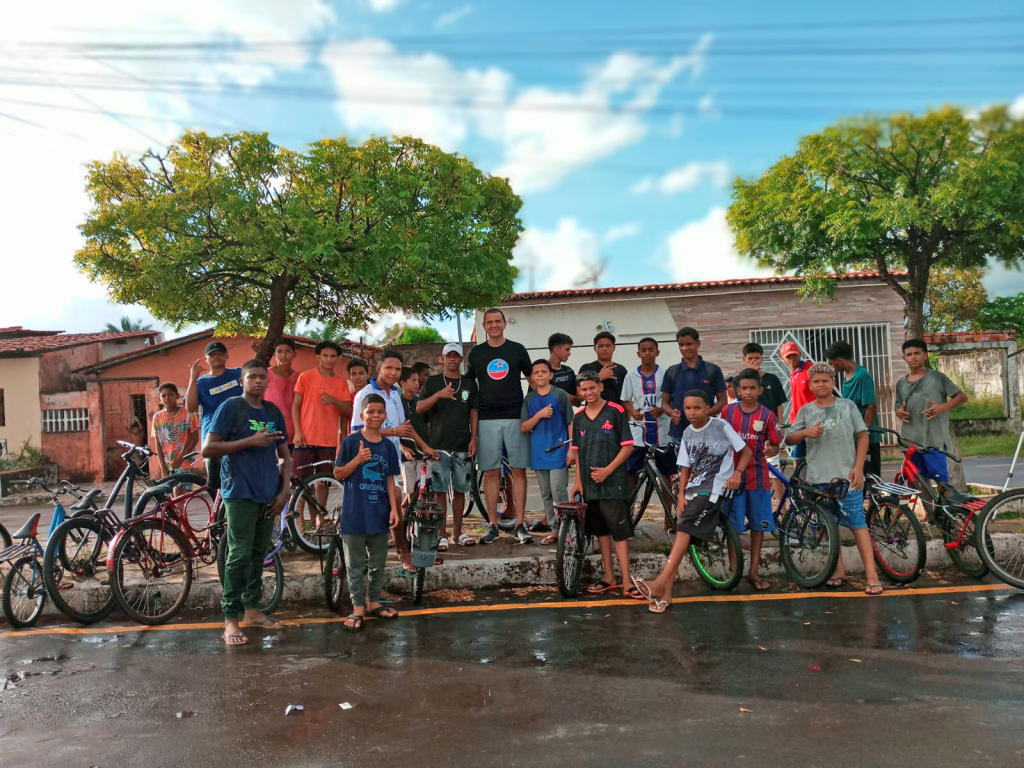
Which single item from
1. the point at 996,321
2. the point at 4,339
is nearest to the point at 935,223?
the point at 996,321

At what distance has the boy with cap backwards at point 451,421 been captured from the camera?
7.78 metres

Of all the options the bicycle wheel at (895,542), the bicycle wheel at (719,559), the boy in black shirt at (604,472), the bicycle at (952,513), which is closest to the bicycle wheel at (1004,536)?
the bicycle at (952,513)

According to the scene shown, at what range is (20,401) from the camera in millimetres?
23906

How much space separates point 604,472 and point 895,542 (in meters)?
2.56

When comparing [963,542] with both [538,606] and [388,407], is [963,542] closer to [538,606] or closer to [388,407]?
[538,606]

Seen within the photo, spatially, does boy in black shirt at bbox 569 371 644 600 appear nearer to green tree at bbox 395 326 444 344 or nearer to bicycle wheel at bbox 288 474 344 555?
bicycle wheel at bbox 288 474 344 555

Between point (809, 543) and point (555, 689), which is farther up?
point (809, 543)

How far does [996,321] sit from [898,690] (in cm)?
3286

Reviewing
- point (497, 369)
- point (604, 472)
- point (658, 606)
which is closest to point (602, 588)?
point (658, 606)

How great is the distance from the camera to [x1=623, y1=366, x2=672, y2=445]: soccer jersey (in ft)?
26.6

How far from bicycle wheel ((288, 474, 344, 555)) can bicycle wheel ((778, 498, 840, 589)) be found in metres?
3.98

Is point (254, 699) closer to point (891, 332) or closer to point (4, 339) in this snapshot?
point (891, 332)

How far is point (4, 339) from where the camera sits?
26.8m

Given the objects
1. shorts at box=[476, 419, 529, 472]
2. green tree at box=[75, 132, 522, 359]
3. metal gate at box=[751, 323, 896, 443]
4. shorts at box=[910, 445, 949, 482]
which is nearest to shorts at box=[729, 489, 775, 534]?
shorts at box=[910, 445, 949, 482]
